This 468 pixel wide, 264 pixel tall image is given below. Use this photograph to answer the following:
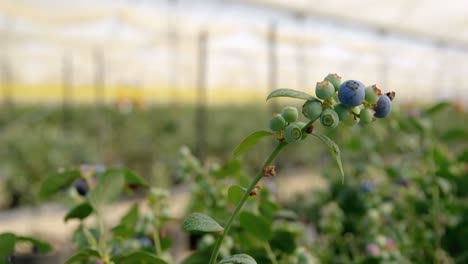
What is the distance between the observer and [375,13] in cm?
1120

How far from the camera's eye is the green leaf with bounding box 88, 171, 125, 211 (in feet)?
1.97

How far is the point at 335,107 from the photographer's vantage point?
1.46 ft

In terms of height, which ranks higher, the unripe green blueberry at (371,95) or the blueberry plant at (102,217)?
the unripe green blueberry at (371,95)

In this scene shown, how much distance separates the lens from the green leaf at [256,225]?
2.06ft

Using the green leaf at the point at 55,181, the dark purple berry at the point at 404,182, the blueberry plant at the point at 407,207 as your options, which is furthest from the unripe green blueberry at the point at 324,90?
the dark purple berry at the point at 404,182

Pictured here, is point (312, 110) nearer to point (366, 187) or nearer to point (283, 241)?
point (283, 241)

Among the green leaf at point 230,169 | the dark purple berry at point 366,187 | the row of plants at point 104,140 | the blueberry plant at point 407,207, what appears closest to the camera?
the green leaf at point 230,169

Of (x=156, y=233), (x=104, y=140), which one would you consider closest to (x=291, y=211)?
(x=156, y=233)

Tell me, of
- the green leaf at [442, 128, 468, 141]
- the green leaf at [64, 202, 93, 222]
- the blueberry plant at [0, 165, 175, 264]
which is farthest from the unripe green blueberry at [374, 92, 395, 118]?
the green leaf at [442, 128, 468, 141]

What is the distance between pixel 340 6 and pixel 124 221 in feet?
34.0

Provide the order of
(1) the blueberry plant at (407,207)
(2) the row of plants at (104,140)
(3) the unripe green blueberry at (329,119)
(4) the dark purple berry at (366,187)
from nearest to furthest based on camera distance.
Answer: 1. (3) the unripe green blueberry at (329,119)
2. (1) the blueberry plant at (407,207)
3. (4) the dark purple berry at (366,187)
4. (2) the row of plants at (104,140)

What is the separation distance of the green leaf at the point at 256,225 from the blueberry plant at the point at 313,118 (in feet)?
0.52

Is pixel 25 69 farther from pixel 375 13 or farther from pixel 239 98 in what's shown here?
pixel 375 13

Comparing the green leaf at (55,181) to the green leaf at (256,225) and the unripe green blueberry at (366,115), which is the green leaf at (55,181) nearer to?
the green leaf at (256,225)
